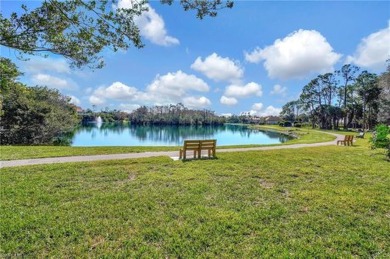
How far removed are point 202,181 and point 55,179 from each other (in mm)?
3975

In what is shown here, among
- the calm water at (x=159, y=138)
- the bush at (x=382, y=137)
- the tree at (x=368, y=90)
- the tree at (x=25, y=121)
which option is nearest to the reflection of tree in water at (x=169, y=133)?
the calm water at (x=159, y=138)

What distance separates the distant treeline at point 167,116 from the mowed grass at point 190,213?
358ft

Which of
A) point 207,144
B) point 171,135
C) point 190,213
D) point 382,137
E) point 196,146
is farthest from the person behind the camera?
point 171,135

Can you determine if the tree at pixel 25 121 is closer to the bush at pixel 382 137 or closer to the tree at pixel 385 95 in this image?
the bush at pixel 382 137

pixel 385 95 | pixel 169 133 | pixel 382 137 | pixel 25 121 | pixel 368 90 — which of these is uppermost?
pixel 368 90

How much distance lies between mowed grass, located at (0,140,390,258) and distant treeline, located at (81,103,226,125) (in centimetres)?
10910

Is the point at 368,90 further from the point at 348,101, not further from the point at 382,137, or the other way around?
the point at 382,137

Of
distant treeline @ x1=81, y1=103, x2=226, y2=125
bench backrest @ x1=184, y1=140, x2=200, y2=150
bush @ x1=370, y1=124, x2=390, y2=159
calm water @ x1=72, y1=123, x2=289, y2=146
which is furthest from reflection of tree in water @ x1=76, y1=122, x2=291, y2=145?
distant treeline @ x1=81, y1=103, x2=226, y2=125

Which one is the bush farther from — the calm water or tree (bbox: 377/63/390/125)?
tree (bbox: 377/63/390/125)

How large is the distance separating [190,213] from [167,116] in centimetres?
11297

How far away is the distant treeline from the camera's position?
116 meters

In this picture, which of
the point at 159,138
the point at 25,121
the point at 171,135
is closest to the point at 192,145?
the point at 25,121

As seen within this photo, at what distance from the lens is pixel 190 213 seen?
4387mm

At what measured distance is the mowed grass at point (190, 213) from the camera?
11.0 feet
